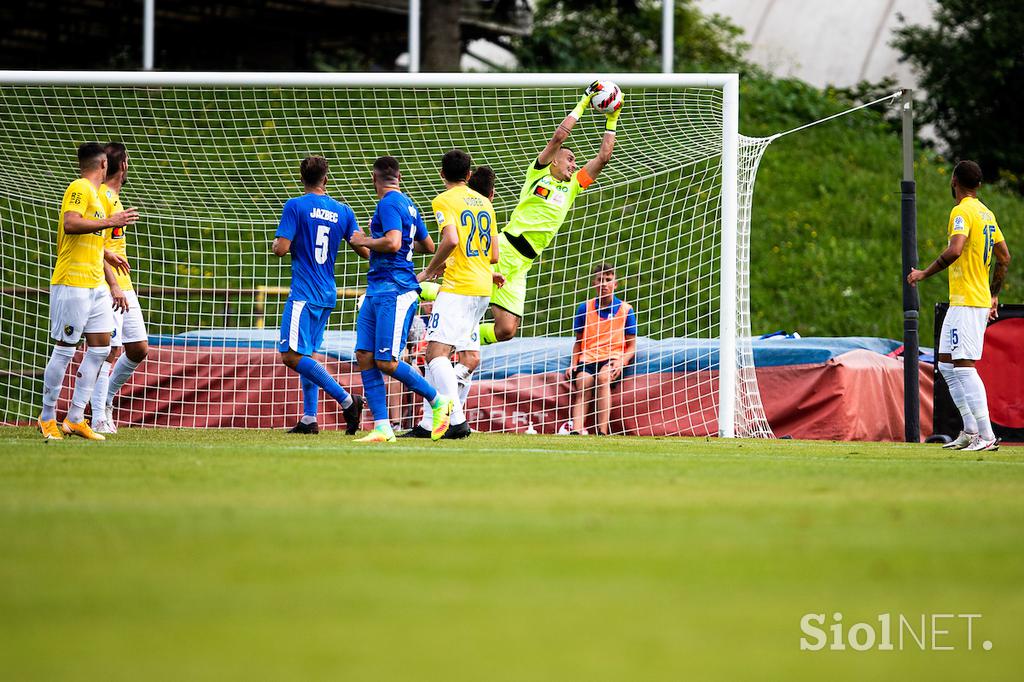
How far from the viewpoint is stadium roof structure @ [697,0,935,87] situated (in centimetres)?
3241

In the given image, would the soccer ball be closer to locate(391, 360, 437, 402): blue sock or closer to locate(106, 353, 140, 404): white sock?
locate(391, 360, 437, 402): blue sock

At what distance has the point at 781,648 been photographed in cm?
247

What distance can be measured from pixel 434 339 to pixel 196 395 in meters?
4.18

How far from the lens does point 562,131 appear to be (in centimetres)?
912

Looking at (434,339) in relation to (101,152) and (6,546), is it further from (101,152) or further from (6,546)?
(6,546)

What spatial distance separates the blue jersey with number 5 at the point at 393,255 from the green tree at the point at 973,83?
2002 cm

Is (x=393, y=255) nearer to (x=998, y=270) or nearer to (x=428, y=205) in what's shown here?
(x=998, y=270)

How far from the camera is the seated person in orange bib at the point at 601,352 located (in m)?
11.1

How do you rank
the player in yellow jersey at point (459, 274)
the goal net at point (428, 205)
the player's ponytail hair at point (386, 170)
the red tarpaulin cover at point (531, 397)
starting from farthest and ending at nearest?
the red tarpaulin cover at point (531, 397)
the goal net at point (428, 205)
the player in yellow jersey at point (459, 274)
the player's ponytail hair at point (386, 170)

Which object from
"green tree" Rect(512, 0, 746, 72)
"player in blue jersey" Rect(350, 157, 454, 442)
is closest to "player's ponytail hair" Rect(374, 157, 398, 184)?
"player in blue jersey" Rect(350, 157, 454, 442)

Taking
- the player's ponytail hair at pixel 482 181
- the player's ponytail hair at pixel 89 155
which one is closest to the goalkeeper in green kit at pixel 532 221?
the player's ponytail hair at pixel 482 181

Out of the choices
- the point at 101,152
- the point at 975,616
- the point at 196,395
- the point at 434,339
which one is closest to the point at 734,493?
the point at 975,616

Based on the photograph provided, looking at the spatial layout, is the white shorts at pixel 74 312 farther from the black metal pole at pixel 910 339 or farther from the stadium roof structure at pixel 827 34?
the stadium roof structure at pixel 827 34

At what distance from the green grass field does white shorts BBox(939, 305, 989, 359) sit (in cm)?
346
